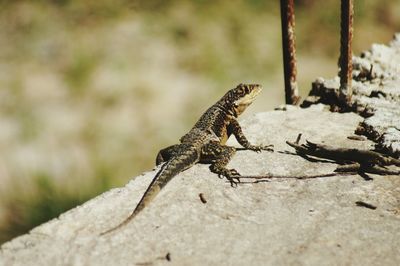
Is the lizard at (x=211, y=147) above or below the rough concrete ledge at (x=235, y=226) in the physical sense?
above

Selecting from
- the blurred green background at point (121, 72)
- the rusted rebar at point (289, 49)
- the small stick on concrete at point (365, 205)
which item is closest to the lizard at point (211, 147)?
the rusted rebar at point (289, 49)

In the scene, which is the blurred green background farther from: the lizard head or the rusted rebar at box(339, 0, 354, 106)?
the rusted rebar at box(339, 0, 354, 106)

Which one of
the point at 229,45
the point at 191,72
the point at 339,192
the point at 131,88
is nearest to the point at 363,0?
the point at 229,45

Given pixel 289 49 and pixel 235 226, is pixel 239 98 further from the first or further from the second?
pixel 235 226

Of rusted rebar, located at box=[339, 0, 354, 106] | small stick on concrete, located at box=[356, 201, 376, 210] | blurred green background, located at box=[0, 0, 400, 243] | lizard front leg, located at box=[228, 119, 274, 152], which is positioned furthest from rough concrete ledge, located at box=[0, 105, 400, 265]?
blurred green background, located at box=[0, 0, 400, 243]

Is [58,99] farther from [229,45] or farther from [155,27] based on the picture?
[229,45]

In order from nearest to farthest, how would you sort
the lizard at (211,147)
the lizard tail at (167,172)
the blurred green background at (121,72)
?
the lizard tail at (167,172) → the lizard at (211,147) → the blurred green background at (121,72)

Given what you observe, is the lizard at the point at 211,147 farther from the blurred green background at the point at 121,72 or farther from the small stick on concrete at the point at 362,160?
the blurred green background at the point at 121,72

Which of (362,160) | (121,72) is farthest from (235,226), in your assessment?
(121,72)
